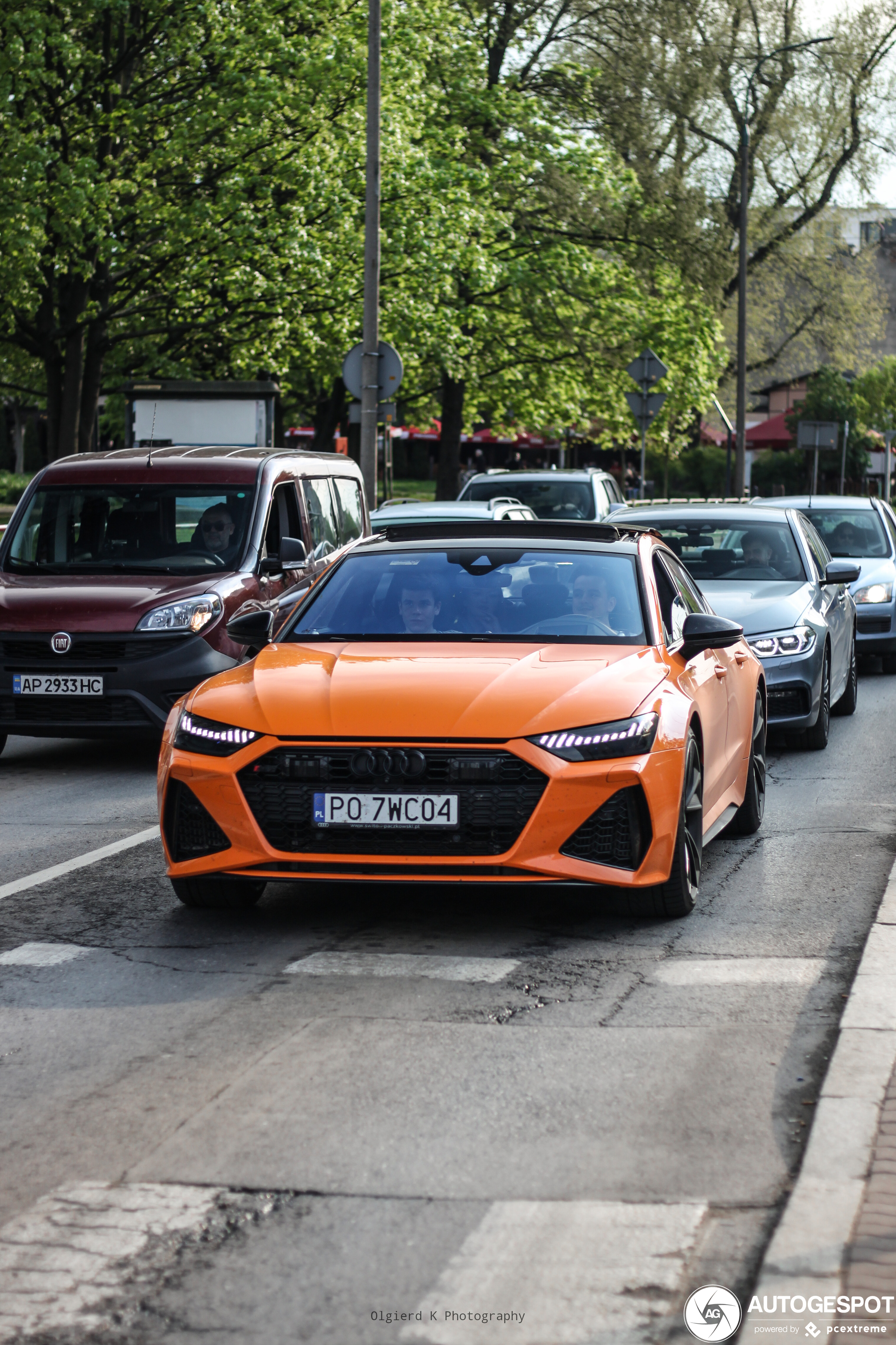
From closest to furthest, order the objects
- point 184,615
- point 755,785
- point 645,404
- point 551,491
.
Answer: point 755,785 < point 184,615 < point 551,491 < point 645,404

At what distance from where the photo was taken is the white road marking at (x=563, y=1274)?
324 centimetres

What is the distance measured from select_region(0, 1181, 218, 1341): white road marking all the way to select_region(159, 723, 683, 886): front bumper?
2.22 m

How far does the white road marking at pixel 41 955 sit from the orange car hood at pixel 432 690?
2.98 feet

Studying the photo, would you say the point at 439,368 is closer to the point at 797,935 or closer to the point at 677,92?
the point at 677,92

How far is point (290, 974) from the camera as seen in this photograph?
5.84m

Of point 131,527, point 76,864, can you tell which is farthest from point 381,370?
point 76,864

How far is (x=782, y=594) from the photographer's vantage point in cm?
1190

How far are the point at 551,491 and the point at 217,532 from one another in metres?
10.4

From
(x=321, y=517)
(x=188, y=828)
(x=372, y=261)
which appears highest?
(x=372, y=261)

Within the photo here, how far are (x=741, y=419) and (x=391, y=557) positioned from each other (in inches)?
1296

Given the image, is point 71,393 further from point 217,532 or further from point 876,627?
point 217,532

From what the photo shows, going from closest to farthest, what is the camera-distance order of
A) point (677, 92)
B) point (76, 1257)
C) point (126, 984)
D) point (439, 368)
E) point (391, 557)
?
1. point (76, 1257)
2. point (126, 984)
3. point (391, 557)
4. point (439, 368)
5. point (677, 92)

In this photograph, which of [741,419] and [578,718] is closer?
[578,718]

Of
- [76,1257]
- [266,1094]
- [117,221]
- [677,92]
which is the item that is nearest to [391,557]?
[266,1094]
